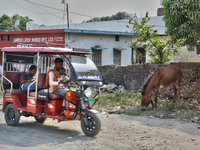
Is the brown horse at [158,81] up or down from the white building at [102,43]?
down

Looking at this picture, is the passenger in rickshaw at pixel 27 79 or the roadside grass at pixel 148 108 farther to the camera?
the roadside grass at pixel 148 108

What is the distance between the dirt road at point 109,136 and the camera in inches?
→ 207

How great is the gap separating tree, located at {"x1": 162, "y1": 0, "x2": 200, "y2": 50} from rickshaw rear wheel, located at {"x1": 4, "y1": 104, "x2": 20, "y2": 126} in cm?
709

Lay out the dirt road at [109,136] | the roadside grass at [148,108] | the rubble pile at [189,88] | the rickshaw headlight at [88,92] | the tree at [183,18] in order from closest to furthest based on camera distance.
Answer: the dirt road at [109,136] → the rickshaw headlight at [88,92] → the roadside grass at [148,108] → the tree at [183,18] → the rubble pile at [189,88]

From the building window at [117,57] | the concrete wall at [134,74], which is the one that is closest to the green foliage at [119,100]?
the concrete wall at [134,74]

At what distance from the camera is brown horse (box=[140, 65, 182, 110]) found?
377 inches

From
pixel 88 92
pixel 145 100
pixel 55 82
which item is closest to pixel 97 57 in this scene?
pixel 145 100

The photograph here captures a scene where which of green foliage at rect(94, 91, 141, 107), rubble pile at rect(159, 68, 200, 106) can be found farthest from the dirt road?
rubble pile at rect(159, 68, 200, 106)

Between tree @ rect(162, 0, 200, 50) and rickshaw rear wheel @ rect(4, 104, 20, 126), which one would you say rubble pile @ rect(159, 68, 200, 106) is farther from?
rickshaw rear wheel @ rect(4, 104, 20, 126)

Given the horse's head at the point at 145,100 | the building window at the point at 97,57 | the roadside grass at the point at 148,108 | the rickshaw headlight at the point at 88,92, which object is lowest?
the roadside grass at the point at 148,108

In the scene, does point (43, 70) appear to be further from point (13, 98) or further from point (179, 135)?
point (179, 135)

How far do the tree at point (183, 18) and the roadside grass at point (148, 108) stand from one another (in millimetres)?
2862

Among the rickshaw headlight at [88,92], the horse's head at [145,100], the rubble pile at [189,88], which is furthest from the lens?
the rubble pile at [189,88]

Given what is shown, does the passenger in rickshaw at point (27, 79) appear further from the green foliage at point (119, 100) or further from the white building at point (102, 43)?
the white building at point (102, 43)
